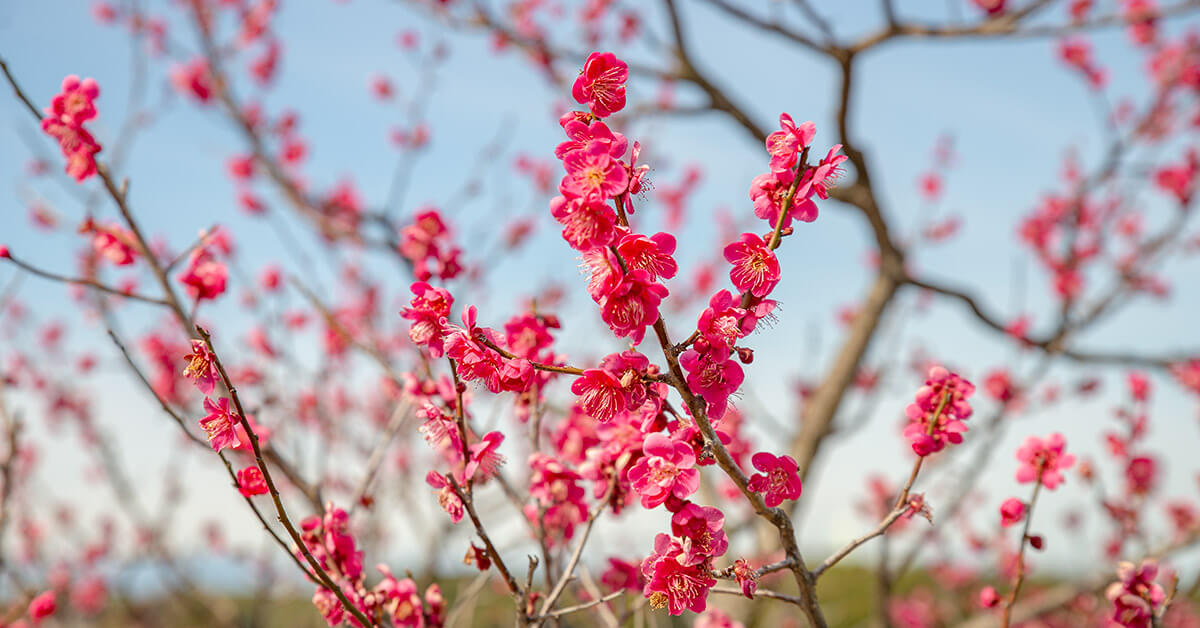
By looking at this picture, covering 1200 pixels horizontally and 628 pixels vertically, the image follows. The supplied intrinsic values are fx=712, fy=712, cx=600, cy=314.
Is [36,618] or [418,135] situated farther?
[418,135]

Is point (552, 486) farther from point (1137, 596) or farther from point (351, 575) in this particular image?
point (1137, 596)

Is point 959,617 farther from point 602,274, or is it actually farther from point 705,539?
point 602,274

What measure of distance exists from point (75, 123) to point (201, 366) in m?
1.02

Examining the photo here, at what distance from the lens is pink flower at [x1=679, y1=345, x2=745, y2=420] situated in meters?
1.08

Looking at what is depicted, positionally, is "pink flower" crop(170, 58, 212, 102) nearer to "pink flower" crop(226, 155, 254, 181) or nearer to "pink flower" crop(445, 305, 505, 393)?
"pink flower" crop(226, 155, 254, 181)

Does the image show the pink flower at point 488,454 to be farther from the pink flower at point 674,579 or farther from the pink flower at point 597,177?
the pink flower at point 597,177

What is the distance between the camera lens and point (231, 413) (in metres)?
1.33

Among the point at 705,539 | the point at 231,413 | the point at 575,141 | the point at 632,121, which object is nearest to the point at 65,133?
the point at 231,413

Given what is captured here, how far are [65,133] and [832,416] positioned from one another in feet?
11.5

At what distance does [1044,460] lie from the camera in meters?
1.60

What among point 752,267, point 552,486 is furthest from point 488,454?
point 752,267

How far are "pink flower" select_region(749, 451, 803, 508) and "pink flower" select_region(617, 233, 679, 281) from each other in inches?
15.6

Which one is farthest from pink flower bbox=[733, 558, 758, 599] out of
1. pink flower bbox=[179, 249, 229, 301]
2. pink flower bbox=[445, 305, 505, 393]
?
pink flower bbox=[179, 249, 229, 301]

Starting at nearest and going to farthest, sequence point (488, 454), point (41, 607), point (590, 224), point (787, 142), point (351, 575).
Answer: point (590, 224) → point (787, 142) → point (488, 454) → point (351, 575) → point (41, 607)
